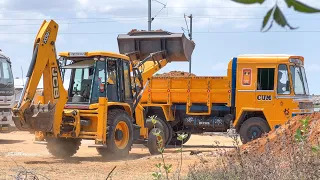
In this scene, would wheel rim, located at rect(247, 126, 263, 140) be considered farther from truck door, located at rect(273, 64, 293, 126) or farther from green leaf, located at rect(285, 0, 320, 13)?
green leaf, located at rect(285, 0, 320, 13)

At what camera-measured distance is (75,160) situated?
1438 centimetres

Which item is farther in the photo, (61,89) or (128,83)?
(128,83)

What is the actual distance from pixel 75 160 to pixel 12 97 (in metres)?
7.74

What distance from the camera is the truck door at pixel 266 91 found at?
16.9m

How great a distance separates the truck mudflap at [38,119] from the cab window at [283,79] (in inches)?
267

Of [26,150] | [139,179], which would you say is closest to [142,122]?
[26,150]

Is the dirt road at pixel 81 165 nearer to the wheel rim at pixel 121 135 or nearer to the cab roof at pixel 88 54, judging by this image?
the wheel rim at pixel 121 135

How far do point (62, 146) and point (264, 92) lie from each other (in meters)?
5.93

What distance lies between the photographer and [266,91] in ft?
55.6

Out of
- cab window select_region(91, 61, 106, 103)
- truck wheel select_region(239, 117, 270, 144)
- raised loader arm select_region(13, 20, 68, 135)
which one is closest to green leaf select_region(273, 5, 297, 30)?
raised loader arm select_region(13, 20, 68, 135)

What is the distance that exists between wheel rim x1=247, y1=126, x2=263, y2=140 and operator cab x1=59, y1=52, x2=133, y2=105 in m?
4.05

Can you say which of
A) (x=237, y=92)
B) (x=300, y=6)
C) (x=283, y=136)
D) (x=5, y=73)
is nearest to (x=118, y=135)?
(x=237, y=92)

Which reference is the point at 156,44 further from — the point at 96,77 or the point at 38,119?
the point at 38,119

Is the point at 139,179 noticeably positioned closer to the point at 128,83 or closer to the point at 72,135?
the point at 72,135
